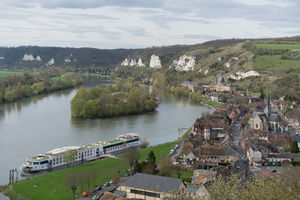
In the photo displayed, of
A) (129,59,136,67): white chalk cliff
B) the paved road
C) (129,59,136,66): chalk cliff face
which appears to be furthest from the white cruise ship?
(129,59,136,66): chalk cliff face

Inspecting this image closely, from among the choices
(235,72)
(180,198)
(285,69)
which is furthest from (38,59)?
(180,198)

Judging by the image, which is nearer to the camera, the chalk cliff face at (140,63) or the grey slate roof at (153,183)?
the grey slate roof at (153,183)

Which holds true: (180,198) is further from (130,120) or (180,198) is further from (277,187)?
Result: (130,120)

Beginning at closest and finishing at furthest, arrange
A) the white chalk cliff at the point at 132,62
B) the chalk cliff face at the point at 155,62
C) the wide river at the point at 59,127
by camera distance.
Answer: the wide river at the point at 59,127 < the chalk cliff face at the point at 155,62 < the white chalk cliff at the point at 132,62

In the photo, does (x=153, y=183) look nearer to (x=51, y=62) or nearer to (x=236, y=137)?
(x=236, y=137)

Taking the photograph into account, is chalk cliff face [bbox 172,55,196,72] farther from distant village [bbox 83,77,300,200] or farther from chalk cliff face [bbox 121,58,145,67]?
distant village [bbox 83,77,300,200]

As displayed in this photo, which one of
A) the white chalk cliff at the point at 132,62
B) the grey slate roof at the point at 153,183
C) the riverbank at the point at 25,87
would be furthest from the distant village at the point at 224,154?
the white chalk cliff at the point at 132,62

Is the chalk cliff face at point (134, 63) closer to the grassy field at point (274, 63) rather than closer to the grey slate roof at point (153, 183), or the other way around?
the grassy field at point (274, 63)

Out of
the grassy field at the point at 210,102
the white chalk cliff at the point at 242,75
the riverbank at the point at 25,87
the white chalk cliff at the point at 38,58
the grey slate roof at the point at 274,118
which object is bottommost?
the grassy field at the point at 210,102
